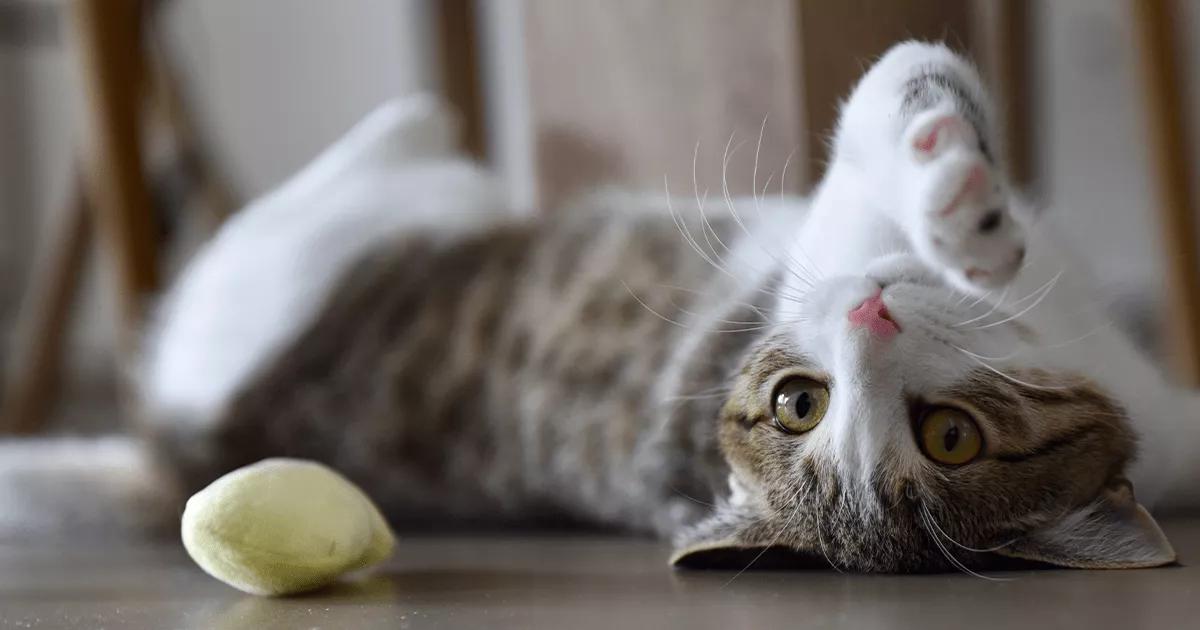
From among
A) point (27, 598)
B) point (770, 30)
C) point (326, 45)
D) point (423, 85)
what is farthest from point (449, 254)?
point (326, 45)

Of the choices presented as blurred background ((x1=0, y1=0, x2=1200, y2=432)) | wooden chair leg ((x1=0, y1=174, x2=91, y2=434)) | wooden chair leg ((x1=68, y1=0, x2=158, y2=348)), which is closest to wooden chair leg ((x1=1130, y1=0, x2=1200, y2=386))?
blurred background ((x1=0, y1=0, x2=1200, y2=432))

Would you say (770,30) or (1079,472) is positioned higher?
(770,30)

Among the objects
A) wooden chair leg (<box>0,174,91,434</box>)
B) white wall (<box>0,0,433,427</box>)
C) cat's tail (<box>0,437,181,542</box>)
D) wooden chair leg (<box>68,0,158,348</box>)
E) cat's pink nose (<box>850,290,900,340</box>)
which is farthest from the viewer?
white wall (<box>0,0,433,427</box>)

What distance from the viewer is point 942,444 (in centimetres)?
Result: 94

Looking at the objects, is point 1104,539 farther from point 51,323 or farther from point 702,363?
point 51,323

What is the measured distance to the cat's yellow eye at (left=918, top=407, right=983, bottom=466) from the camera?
37.0 inches

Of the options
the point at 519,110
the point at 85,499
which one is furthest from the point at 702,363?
the point at 519,110

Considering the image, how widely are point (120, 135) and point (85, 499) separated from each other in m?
0.52

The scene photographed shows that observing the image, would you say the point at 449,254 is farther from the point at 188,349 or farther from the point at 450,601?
the point at 450,601

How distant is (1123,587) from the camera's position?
876 millimetres

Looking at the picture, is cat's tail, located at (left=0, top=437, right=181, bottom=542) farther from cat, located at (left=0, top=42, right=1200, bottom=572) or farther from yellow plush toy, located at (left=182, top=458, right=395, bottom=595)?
yellow plush toy, located at (left=182, top=458, right=395, bottom=595)

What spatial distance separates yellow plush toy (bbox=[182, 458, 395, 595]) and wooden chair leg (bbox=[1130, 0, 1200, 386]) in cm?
130

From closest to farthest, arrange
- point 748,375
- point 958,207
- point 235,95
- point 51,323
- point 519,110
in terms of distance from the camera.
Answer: point 958,207 < point 748,375 < point 519,110 < point 51,323 < point 235,95

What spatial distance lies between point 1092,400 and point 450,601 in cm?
56
